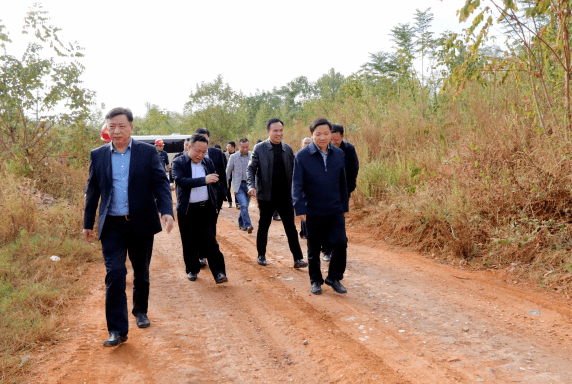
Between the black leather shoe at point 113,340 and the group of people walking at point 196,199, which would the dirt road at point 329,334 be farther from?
the group of people walking at point 196,199

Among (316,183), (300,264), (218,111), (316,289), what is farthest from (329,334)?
(218,111)

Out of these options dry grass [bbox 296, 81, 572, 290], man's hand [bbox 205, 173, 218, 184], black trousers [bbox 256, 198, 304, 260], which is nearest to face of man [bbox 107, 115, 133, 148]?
man's hand [bbox 205, 173, 218, 184]

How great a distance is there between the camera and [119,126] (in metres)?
4.11

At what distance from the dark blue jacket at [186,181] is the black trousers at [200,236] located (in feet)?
0.34

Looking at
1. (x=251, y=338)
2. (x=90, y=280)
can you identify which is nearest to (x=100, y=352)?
(x=251, y=338)

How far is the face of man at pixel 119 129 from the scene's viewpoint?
13.5ft

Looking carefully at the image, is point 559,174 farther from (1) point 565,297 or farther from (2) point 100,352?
(2) point 100,352

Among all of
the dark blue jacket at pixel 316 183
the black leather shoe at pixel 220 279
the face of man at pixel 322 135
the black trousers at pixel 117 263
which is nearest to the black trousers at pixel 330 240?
the dark blue jacket at pixel 316 183

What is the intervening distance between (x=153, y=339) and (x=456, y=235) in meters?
4.76

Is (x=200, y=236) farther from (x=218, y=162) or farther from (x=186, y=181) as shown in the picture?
(x=218, y=162)

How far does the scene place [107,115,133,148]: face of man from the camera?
4.11 meters

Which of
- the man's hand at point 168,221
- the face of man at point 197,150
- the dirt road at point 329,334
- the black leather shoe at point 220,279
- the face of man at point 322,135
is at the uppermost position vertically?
the face of man at point 322,135

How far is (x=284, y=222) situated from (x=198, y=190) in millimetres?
1380

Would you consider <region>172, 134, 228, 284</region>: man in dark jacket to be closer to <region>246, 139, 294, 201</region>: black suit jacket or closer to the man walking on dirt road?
<region>246, 139, 294, 201</region>: black suit jacket
